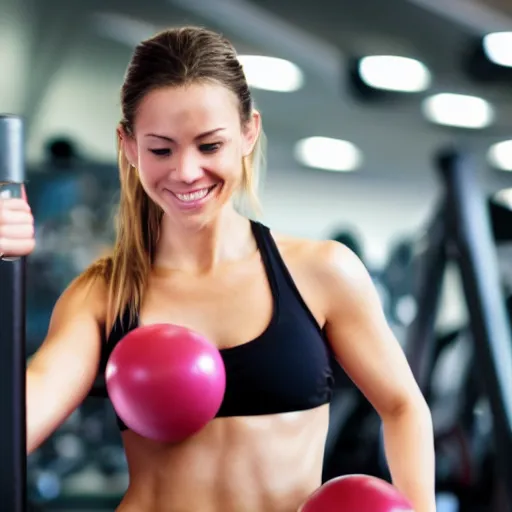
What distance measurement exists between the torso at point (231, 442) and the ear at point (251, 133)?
14 centimetres

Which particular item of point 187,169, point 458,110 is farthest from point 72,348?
point 458,110

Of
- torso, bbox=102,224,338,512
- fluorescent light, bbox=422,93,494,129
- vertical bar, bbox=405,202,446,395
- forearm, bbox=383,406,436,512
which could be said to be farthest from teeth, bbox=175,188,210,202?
fluorescent light, bbox=422,93,494,129

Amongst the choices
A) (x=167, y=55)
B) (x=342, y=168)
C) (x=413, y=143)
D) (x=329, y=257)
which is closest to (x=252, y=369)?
(x=329, y=257)

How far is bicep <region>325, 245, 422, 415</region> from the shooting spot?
3.61ft

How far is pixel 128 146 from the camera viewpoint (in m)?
1.06

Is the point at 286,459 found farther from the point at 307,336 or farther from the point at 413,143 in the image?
the point at 413,143

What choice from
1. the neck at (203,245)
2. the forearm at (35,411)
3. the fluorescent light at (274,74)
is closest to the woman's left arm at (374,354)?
the neck at (203,245)

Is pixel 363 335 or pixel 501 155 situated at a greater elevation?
pixel 501 155

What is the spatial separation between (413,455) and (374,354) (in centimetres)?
13

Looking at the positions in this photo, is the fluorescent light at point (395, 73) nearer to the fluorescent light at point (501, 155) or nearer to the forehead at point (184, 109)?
the fluorescent light at point (501, 155)

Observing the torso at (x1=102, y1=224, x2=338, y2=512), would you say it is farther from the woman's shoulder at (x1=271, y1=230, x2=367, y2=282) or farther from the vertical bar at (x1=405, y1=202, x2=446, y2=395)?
the vertical bar at (x1=405, y1=202, x2=446, y2=395)

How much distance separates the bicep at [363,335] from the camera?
3.61ft

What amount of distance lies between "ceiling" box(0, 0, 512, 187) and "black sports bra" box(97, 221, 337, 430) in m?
2.62

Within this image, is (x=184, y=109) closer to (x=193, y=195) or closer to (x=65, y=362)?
(x=193, y=195)
